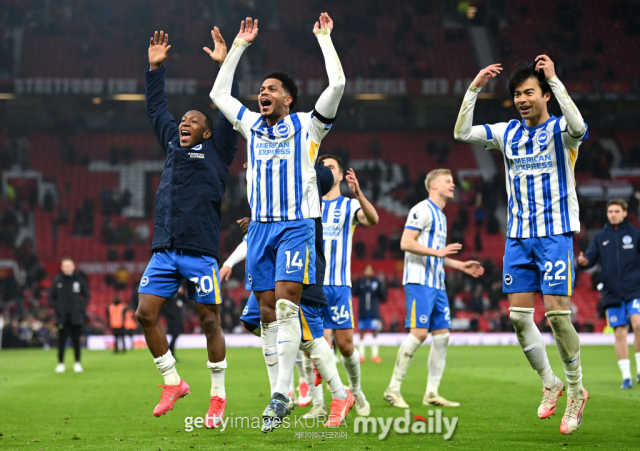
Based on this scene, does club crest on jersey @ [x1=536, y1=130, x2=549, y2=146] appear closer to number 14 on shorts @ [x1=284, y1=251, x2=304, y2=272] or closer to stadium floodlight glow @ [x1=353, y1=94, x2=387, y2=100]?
number 14 on shorts @ [x1=284, y1=251, x2=304, y2=272]

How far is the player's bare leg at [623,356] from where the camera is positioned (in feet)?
35.7

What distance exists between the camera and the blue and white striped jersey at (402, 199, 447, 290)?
901cm

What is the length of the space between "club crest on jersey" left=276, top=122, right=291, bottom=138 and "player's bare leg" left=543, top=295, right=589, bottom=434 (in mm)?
2501

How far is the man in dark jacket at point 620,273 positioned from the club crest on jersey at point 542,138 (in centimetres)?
487

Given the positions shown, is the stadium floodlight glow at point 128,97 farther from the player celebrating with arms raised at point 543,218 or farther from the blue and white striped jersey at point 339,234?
the player celebrating with arms raised at point 543,218

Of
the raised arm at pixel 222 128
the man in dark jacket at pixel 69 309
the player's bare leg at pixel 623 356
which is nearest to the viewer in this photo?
the raised arm at pixel 222 128

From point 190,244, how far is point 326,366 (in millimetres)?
1598

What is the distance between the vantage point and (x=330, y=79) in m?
6.15

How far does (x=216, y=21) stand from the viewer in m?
41.4

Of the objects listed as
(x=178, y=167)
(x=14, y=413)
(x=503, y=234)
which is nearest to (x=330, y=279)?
(x=178, y=167)

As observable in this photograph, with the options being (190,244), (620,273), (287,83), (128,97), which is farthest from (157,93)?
(128,97)

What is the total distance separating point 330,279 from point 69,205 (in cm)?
2985

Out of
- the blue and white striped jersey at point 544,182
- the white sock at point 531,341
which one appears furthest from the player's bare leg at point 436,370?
the blue and white striped jersey at point 544,182

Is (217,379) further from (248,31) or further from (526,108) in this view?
(526,108)
